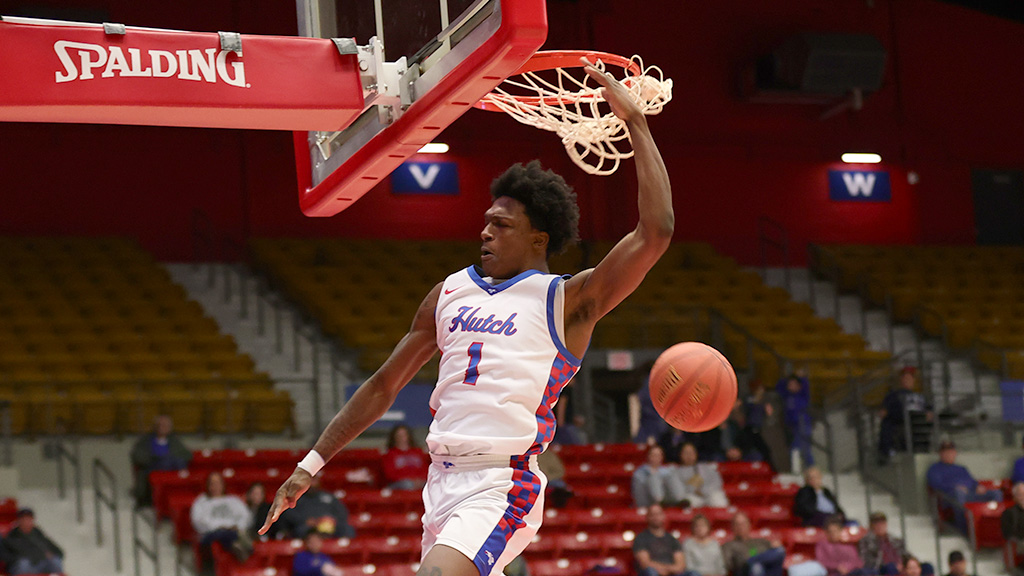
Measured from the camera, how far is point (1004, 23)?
22.0 m

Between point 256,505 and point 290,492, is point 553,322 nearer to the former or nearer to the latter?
point 290,492

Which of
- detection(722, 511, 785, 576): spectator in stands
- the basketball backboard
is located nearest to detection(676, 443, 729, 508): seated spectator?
detection(722, 511, 785, 576): spectator in stands

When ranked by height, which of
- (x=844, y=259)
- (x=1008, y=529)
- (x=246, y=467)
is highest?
(x=844, y=259)

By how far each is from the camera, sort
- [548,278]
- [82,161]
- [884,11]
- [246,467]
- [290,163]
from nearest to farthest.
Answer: [548,278]
[246,467]
[82,161]
[290,163]
[884,11]

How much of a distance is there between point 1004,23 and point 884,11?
228 centimetres

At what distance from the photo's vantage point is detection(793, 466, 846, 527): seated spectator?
13375mm

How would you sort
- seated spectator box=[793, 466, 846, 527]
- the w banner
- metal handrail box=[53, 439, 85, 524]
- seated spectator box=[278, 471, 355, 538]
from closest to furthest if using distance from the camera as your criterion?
seated spectator box=[278, 471, 355, 538]
metal handrail box=[53, 439, 85, 524]
seated spectator box=[793, 466, 846, 527]
the w banner

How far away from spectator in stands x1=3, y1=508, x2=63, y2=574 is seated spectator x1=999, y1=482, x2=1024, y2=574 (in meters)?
8.80

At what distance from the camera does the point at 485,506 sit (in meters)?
4.06

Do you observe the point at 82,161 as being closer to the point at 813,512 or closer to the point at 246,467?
the point at 246,467

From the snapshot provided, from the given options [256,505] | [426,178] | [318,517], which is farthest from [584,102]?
[426,178]

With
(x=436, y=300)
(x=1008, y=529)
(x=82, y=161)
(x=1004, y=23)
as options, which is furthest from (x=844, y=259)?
(x=436, y=300)

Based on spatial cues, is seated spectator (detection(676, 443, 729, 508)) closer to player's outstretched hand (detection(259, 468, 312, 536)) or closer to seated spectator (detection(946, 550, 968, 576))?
seated spectator (detection(946, 550, 968, 576))

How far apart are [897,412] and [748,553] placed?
3790mm
